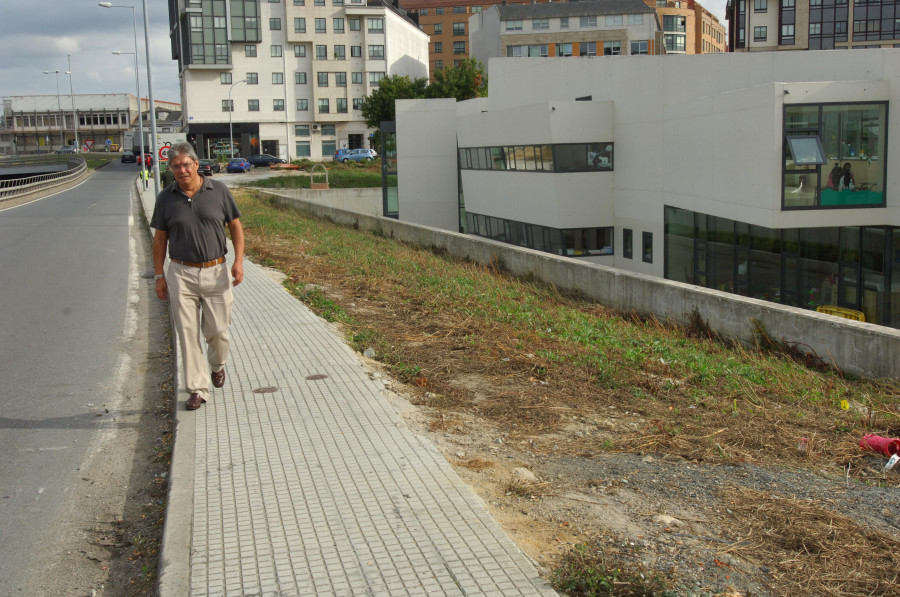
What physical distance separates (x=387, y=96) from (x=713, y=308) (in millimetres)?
73268

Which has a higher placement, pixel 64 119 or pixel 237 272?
pixel 64 119

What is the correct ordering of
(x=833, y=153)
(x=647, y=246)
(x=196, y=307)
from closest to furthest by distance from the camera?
1. (x=196, y=307)
2. (x=833, y=153)
3. (x=647, y=246)

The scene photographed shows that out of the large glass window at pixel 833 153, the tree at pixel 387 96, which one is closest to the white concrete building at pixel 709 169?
the large glass window at pixel 833 153

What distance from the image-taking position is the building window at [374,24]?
8894 cm

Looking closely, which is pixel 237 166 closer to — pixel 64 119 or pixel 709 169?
pixel 709 169

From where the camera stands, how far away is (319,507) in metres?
4.77

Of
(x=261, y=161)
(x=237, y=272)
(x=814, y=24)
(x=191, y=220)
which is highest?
(x=814, y=24)

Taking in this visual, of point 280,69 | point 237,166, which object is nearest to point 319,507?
point 237,166

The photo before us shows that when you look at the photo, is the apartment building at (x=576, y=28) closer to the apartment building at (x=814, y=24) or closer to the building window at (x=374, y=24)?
the building window at (x=374, y=24)

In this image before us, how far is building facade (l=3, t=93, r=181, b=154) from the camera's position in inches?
5605

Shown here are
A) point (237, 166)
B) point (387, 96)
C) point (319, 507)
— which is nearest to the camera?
point (319, 507)

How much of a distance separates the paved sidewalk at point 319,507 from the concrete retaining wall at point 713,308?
5897 millimetres

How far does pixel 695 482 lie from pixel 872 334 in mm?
5646

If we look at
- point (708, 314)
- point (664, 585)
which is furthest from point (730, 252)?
point (664, 585)
